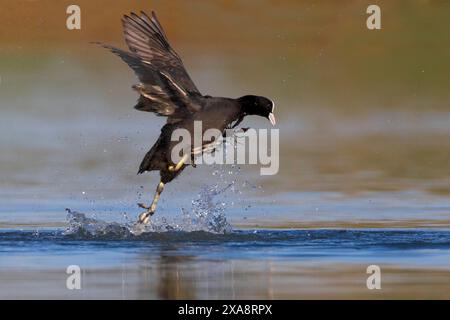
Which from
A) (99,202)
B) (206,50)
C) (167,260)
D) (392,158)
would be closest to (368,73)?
(206,50)

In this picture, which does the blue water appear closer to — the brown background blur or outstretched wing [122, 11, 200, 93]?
outstretched wing [122, 11, 200, 93]

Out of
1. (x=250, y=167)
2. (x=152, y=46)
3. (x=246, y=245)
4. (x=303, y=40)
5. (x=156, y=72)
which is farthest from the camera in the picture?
(x=303, y=40)

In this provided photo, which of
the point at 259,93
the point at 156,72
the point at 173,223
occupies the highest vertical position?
the point at 259,93

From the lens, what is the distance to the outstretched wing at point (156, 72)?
12.5 m

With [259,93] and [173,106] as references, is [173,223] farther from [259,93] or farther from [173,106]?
[259,93]

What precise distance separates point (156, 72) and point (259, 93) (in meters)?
8.35

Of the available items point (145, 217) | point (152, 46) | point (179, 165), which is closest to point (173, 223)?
point (145, 217)

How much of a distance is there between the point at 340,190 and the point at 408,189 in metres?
0.73

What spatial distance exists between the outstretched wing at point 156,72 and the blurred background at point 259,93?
1611 mm

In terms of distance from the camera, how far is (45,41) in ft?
71.7

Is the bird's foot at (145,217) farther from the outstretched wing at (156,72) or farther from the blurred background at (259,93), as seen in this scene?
the blurred background at (259,93)

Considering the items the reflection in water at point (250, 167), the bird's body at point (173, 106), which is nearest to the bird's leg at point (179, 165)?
the bird's body at point (173, 106)

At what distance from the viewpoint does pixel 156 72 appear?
491 inches
